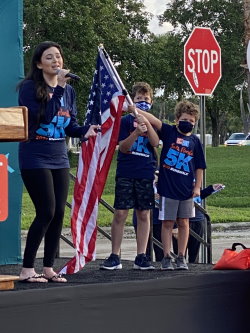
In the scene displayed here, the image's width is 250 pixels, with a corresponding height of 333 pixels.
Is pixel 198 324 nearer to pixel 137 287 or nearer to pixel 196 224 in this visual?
pixel 137 287

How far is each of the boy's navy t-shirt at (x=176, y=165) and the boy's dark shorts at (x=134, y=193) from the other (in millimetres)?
104

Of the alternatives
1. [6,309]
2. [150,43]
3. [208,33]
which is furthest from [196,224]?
[150,43]

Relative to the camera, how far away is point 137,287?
561 centimetres

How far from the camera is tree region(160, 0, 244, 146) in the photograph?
54000mm

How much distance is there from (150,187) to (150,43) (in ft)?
153

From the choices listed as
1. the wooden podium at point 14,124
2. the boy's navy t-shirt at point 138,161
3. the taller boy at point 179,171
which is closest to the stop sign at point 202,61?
the taller boy at point 179,171

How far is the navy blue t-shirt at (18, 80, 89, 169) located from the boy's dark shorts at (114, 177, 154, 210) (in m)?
0.94

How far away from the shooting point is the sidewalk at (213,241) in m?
14.0

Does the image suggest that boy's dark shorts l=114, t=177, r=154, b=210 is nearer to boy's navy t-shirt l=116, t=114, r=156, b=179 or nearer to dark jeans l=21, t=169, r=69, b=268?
boy's navy t-shirt l=116, t=114, r=156, b=179

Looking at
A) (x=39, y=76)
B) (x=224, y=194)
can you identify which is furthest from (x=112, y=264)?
(x=224, y=194)

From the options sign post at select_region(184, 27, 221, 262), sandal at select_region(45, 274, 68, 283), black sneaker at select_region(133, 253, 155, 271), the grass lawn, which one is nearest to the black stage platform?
sandal at select_region(45, 274, 68, 283)

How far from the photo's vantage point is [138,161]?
7199mm

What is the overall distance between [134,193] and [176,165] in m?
0.41

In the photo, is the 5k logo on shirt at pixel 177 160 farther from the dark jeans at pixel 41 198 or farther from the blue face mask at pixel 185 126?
the dark jeans at pixel 41 198
